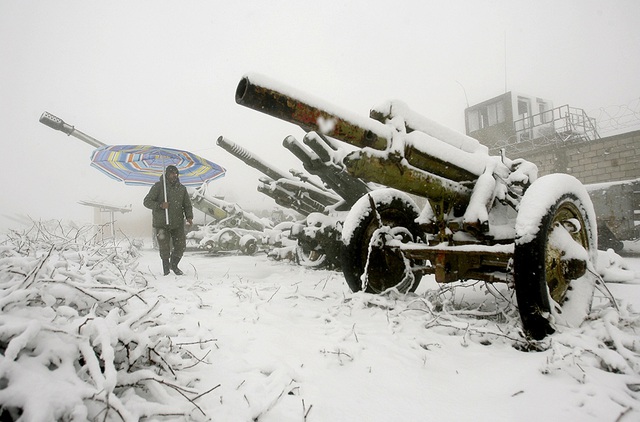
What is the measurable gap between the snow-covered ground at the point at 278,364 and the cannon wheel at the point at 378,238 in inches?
28.1

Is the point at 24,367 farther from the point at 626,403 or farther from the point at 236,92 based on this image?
the point at 626,403

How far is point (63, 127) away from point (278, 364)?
340 inches

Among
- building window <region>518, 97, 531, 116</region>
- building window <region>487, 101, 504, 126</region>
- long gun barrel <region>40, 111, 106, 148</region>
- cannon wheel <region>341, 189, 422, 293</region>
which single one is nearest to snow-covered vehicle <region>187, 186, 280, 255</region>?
long gun barrel <region>40, 111, 106, 148</region>

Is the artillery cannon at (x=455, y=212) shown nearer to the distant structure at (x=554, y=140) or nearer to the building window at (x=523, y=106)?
the distant structure at (x=554, y=140)

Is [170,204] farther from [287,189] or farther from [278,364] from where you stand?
[278,364]

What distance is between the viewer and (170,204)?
5348 mm

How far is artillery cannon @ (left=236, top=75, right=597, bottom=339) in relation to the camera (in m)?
1.88

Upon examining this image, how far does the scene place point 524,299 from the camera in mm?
1874

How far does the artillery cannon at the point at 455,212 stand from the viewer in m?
1.88

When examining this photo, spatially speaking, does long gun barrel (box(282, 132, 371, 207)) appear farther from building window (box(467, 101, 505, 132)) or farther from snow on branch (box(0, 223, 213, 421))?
building window (box(467, 101, 505, 132))

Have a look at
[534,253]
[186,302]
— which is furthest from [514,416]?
[186,302]

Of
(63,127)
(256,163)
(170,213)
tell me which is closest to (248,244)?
(256,163)

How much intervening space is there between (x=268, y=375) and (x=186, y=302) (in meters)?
1.72

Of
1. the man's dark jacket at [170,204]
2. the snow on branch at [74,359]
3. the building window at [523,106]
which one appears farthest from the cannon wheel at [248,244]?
the building window at [523,106]
